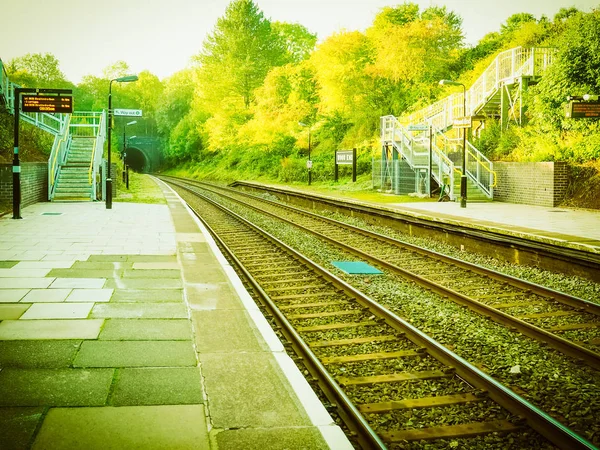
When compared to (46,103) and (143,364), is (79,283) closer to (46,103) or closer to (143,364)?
(143,364)

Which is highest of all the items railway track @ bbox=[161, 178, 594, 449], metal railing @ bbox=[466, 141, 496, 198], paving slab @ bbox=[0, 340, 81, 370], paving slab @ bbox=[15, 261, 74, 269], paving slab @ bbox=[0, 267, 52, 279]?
metal railing @ bbox=[466, 141, 496, 198]

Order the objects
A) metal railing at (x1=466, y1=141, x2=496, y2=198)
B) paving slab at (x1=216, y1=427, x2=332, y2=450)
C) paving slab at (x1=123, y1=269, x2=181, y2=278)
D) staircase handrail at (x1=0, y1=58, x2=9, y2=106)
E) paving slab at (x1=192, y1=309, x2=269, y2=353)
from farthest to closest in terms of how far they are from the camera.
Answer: staircase handrail at (x1=0, y1=58, x2=9, y2=106), metal railing at (x1=466, y1=141, x2=496, y2=198), paving slab at (x1=123, y1=269, x2=181, y2=278), paving slab at (x1=192, y1=309, x2=269, y2=353), paving slab at (x1=216, y1=427, x2=332, y2=450)

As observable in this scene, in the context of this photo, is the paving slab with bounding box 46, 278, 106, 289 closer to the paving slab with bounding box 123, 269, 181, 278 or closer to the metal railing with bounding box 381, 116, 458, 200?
the paving slab with bounding box 123, 269, 181, 278

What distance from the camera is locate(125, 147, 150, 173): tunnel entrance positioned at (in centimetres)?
9035

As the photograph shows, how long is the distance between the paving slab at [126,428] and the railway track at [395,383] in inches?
46.5

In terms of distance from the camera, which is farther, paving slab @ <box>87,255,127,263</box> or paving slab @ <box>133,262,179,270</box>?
paving slab @ <box>87,255,127,263</box>

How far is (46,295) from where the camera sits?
23.1ft

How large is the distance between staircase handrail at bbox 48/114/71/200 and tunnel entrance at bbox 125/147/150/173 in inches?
2550

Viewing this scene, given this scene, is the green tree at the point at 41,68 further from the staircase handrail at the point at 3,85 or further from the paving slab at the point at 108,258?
the paving slab at the point at 108,258

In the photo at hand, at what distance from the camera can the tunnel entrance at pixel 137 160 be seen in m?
90.3

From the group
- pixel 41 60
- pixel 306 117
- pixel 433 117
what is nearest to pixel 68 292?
pixel 433 117

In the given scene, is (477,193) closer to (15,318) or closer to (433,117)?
(433,117)

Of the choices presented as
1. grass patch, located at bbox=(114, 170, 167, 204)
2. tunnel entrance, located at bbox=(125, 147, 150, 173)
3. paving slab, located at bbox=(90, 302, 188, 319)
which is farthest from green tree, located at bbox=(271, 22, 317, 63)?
paving slab, located at bbox=(90, 302, 188, 319)

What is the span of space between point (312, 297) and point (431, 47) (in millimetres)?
26423
